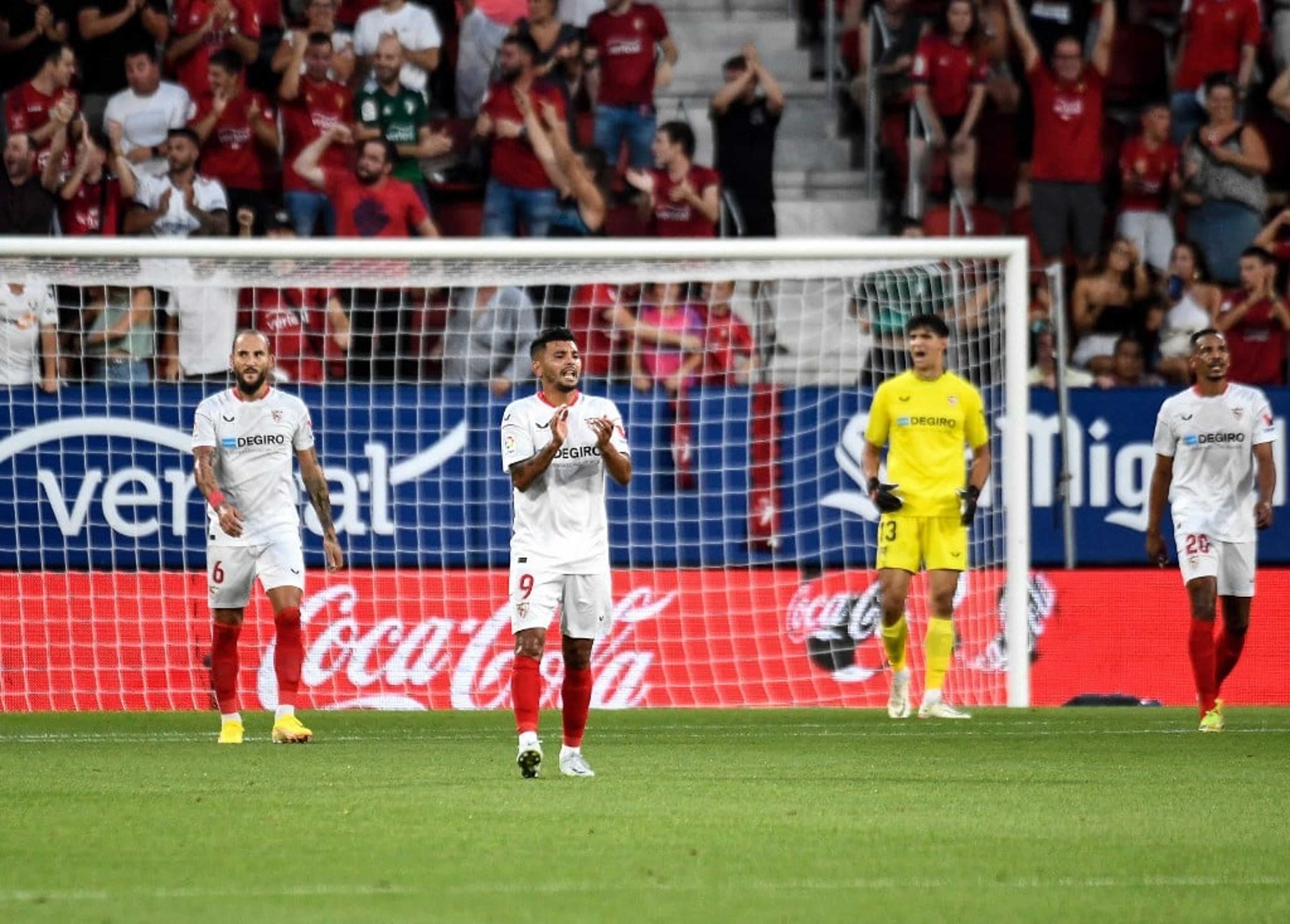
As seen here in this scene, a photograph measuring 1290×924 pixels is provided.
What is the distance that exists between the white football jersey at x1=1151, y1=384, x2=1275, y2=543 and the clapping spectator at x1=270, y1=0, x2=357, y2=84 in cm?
879

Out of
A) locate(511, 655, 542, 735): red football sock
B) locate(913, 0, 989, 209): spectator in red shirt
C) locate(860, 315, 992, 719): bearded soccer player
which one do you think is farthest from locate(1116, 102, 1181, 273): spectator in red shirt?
locate(511, 655, 542, 735): red football sock

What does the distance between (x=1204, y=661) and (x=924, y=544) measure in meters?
1.67

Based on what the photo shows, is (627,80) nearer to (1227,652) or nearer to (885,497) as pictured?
(885,497)

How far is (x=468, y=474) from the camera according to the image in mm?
15633

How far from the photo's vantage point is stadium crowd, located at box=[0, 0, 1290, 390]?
1753 centimetres

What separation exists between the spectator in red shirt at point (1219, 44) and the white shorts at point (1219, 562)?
8.43 meters

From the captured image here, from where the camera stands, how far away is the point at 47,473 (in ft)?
49.7

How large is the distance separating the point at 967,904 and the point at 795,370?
36.9ft

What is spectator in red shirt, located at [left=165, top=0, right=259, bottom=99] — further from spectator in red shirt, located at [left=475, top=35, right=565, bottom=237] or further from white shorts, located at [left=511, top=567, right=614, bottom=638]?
white shorts, located at [left=511, top=567, right=614, bottom=638]

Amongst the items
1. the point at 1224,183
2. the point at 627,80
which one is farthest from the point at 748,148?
the point at 1224,183

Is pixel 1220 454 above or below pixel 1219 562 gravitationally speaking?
above


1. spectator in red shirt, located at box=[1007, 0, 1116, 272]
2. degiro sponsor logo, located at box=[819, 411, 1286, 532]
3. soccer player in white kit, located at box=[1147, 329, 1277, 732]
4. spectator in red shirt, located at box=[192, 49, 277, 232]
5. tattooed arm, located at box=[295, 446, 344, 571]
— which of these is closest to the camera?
tattooed arm, located at box=[295, 446, 344, 571]

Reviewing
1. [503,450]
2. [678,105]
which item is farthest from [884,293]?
[503,450]

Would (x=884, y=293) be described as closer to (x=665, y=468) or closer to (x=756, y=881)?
(x=665, y=468)
